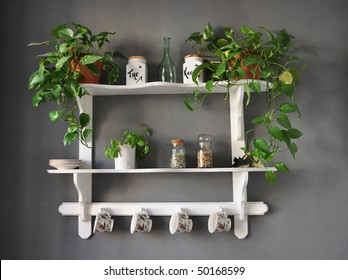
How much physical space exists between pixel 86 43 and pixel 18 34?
0.43 m

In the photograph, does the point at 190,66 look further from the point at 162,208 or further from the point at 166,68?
the point at 162,208

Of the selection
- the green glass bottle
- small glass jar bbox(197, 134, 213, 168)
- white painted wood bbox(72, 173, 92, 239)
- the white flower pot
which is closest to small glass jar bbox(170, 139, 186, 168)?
small glass jar bbox(197, 134, 213, 168)

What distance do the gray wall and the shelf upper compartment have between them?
0.06 meters

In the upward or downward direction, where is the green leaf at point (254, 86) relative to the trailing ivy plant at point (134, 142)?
upward

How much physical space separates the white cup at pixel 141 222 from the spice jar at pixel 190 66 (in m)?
0.58

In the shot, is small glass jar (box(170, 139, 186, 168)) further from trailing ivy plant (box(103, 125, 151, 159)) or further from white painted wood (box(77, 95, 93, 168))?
white painted wood (box(77, 95, 93, 168))

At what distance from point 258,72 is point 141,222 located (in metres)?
0.76

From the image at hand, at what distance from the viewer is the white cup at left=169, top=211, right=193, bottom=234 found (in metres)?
1.29

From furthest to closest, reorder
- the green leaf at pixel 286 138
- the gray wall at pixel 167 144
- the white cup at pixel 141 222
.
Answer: the gray wall at pixel 167 144 < the white cup at pixel 141 222 < the green leaf at pixel 286 138

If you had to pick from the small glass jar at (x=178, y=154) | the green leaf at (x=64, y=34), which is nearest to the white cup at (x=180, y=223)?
the small glass jar at (x=178, y=154)

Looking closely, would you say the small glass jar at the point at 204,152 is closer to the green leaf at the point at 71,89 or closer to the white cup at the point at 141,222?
the white cup at the point at 141,222

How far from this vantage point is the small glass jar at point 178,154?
1.32 m

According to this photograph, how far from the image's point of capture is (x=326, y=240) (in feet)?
4.54
